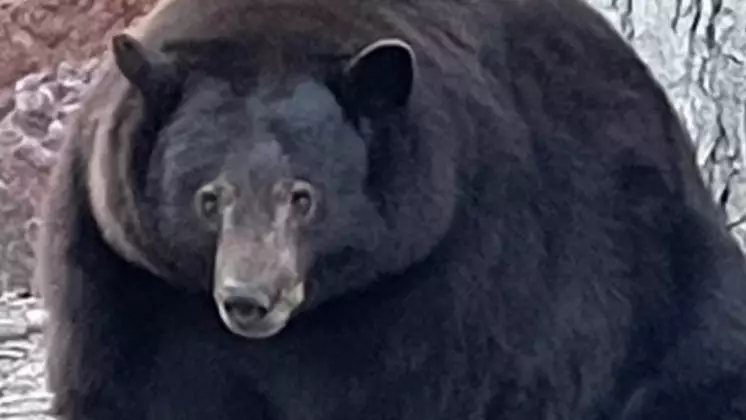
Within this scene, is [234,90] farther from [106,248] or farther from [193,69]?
[106,248]

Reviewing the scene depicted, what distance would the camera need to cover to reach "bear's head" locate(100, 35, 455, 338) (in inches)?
66.4

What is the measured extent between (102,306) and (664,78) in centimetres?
107

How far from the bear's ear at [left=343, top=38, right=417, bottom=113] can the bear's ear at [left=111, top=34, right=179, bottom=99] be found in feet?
0.65

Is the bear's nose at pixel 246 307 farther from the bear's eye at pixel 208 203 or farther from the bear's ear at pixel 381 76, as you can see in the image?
the bear's ear at pixel 381 76

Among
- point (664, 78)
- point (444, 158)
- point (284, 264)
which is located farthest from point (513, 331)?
point (664, 78)

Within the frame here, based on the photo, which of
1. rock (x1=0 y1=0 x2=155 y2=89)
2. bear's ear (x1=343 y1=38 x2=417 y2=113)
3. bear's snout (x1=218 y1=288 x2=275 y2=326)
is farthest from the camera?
rock (x1=0 y1=0 x2=155 y2=89)

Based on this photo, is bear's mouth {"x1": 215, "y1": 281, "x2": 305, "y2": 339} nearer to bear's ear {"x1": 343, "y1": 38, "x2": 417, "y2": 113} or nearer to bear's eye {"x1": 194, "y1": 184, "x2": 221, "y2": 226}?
bear's eye {"x1": 194, "y1": 184, "x2": 221, "y2": 226}

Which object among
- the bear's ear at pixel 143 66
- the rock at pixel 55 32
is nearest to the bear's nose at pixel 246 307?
the bear's ear at pixel 143 66

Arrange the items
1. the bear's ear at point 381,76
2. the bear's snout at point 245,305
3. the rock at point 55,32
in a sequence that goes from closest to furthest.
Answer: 1. the bear's snout at point 245,305
2. the bear's ear at point 381,76
3. the rock at point 55,32

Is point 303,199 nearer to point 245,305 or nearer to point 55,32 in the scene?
point 245,305

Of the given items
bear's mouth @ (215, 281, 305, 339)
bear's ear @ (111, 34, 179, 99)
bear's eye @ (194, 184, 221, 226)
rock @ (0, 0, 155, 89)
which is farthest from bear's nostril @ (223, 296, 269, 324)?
rock @ (0, 0, 155, 89)

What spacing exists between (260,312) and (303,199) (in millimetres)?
136

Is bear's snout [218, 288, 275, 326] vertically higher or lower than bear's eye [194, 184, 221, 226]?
lower

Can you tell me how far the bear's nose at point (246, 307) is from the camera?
1.64m
